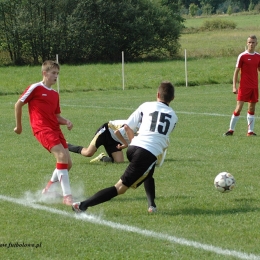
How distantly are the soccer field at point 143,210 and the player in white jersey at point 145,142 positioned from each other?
26cm

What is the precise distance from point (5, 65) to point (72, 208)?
39.5 meters

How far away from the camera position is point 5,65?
45.5 meters

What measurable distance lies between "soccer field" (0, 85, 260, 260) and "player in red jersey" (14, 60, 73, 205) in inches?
15.4

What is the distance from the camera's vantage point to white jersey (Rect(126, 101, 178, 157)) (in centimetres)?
694

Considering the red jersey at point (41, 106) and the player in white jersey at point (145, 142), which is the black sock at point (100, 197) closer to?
the player in white jersey at point (145, 142)

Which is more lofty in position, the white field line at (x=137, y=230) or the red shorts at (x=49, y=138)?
the red shorts at (x=49, y=138)

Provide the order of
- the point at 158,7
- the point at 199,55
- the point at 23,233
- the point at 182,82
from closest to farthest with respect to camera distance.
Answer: the point at 23,233 → the point at 182,82 → the point at 199,55 → the point at 158,7

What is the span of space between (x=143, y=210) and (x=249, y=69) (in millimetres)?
7258

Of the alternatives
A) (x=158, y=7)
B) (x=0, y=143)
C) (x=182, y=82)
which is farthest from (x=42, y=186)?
(x=158, y=7)

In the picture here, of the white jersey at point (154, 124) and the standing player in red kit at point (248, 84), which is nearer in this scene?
the white jersey at point (154, 124)

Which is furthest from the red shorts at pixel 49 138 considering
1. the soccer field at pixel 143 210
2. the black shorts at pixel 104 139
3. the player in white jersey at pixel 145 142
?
the black shorts at pixel 104 139

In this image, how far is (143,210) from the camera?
7.27 meters

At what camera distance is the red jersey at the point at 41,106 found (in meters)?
7.77

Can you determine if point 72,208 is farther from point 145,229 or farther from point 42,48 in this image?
point 42,48
